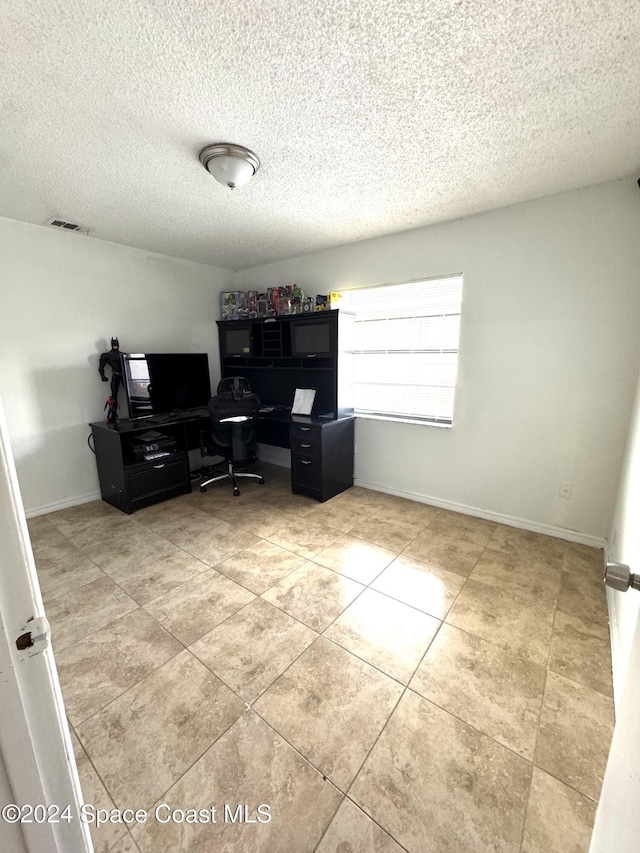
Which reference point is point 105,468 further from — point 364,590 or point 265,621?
point 364,590

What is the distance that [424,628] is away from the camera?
1754mm

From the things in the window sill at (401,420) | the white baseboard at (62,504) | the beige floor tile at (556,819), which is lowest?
the beige floor tile at (556,819)

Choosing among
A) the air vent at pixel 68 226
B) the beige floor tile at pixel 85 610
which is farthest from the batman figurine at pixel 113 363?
the beige floor tile at pixel 85 610

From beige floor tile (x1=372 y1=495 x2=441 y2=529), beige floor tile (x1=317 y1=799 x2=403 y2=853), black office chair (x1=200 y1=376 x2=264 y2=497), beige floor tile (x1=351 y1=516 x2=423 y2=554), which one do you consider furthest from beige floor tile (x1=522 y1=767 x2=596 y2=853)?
black office chair (x1=200 y1=376 x2=264 y2=497)

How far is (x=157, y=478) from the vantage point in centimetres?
323

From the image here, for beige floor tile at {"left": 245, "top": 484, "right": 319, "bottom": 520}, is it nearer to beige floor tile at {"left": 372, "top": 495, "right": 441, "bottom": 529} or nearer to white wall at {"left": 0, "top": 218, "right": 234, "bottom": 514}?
beige floor tile at {"left": 372, "top": 495, "right": 441, "bottom": 529}

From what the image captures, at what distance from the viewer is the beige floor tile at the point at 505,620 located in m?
1.65

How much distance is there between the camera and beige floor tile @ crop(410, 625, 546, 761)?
50.6 inches

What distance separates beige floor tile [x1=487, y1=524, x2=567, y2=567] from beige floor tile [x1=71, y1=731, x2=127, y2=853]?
237 centimetres

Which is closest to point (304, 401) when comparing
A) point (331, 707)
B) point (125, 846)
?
point (331, 707)

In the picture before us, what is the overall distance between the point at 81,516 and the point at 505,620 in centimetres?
334

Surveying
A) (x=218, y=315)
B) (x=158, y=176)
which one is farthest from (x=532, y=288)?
(x=218, y=315)

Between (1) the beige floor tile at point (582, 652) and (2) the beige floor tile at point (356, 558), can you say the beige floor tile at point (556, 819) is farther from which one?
(2) the beige floor tile at point (356, 558)

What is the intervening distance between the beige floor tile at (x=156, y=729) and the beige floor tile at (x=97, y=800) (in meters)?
0.02
